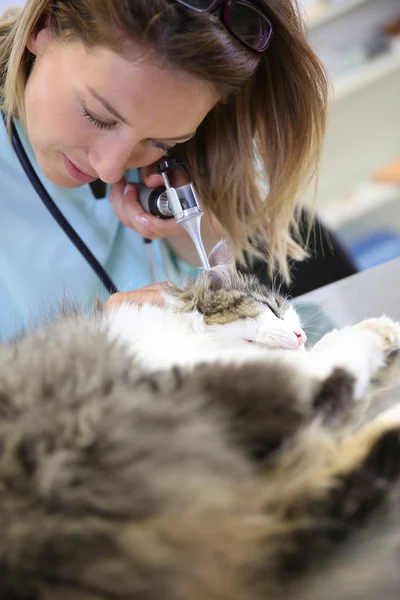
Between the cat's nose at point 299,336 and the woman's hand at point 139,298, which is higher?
the woman's hand at point 139,298

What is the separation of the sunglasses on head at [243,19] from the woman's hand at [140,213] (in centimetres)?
36

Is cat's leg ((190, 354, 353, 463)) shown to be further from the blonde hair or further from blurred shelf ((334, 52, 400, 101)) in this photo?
blurred shelf ((334, 52, 400, 101))

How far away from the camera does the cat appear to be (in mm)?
393

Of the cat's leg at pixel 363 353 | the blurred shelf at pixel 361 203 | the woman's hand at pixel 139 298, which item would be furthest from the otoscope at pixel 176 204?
the blurred shelf at pixel 361 203

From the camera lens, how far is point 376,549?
0.41m

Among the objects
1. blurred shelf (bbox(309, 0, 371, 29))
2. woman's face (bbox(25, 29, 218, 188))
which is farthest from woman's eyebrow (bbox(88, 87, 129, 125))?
blurred shelf (bbox(309, 0, 371, 29))

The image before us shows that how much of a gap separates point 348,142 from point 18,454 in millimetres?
2890

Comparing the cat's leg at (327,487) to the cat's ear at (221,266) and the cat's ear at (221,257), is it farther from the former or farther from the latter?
the cat's ear at (221,257)

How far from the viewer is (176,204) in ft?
3.60

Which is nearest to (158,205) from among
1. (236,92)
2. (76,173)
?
(76,173)

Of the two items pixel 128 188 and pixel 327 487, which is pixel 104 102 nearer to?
pixel 128 188

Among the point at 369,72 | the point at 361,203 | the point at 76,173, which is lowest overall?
the point at 361,203

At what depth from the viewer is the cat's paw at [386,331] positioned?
2.32 ft

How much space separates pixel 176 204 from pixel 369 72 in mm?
2046
